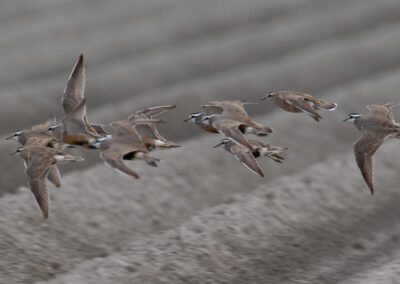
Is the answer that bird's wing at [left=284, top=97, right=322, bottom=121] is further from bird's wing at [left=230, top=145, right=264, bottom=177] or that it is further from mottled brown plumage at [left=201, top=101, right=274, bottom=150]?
bird's wing at [left=230, top=145, right=264, bottom=177]

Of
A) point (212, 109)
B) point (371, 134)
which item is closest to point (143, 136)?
point (212, 109)

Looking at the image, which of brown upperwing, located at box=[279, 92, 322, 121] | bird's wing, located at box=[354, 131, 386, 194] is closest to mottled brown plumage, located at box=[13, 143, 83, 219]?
brown upperwing, located at box=[279, 92, 322, 121]

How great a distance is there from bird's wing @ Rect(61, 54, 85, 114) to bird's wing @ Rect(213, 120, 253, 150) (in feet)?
13.5

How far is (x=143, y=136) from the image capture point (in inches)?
800

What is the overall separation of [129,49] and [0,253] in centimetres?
3192

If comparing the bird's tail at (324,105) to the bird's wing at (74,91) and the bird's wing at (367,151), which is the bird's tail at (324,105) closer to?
the bird's wing at (367,151)

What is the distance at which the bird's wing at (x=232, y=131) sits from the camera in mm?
18223

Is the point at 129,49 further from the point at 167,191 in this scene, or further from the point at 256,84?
the point at 167,191

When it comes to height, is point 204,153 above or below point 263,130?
above

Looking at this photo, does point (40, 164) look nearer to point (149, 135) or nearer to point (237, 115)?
point (149, 135)

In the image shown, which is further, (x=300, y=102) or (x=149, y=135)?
(x=149, y=135)

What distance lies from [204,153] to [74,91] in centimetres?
1373

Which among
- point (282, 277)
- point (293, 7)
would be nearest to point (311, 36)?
point (293, 7)

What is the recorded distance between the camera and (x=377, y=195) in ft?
98.0
